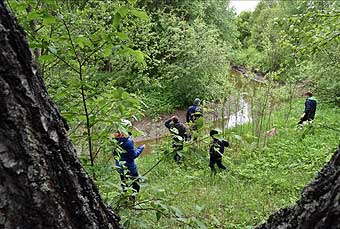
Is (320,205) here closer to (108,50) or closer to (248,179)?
(108,50)

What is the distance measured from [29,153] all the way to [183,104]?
17.4 meters

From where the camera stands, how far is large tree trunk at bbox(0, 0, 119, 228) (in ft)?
3.49

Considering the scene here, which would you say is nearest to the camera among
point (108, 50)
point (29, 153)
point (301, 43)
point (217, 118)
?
point (29, 153)

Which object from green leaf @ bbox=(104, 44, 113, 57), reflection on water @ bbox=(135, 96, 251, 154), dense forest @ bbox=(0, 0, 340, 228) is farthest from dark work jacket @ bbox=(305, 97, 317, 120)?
green leaf @ bbox=(104, 44, 113, 57)

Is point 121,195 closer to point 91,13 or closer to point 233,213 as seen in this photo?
point 233,213

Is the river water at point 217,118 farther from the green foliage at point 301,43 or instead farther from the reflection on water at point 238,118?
the green foliage at point 301,43

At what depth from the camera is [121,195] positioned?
7.11 ft

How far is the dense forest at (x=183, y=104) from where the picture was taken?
7.11 feet

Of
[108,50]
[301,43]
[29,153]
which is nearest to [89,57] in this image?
[108,50]

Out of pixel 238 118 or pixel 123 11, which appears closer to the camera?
pixel 123 11

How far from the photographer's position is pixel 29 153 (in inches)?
43.5

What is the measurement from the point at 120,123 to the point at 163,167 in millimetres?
6639

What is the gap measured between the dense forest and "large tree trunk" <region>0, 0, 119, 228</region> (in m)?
0.03

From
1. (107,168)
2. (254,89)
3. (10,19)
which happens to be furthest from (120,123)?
(254,89)
